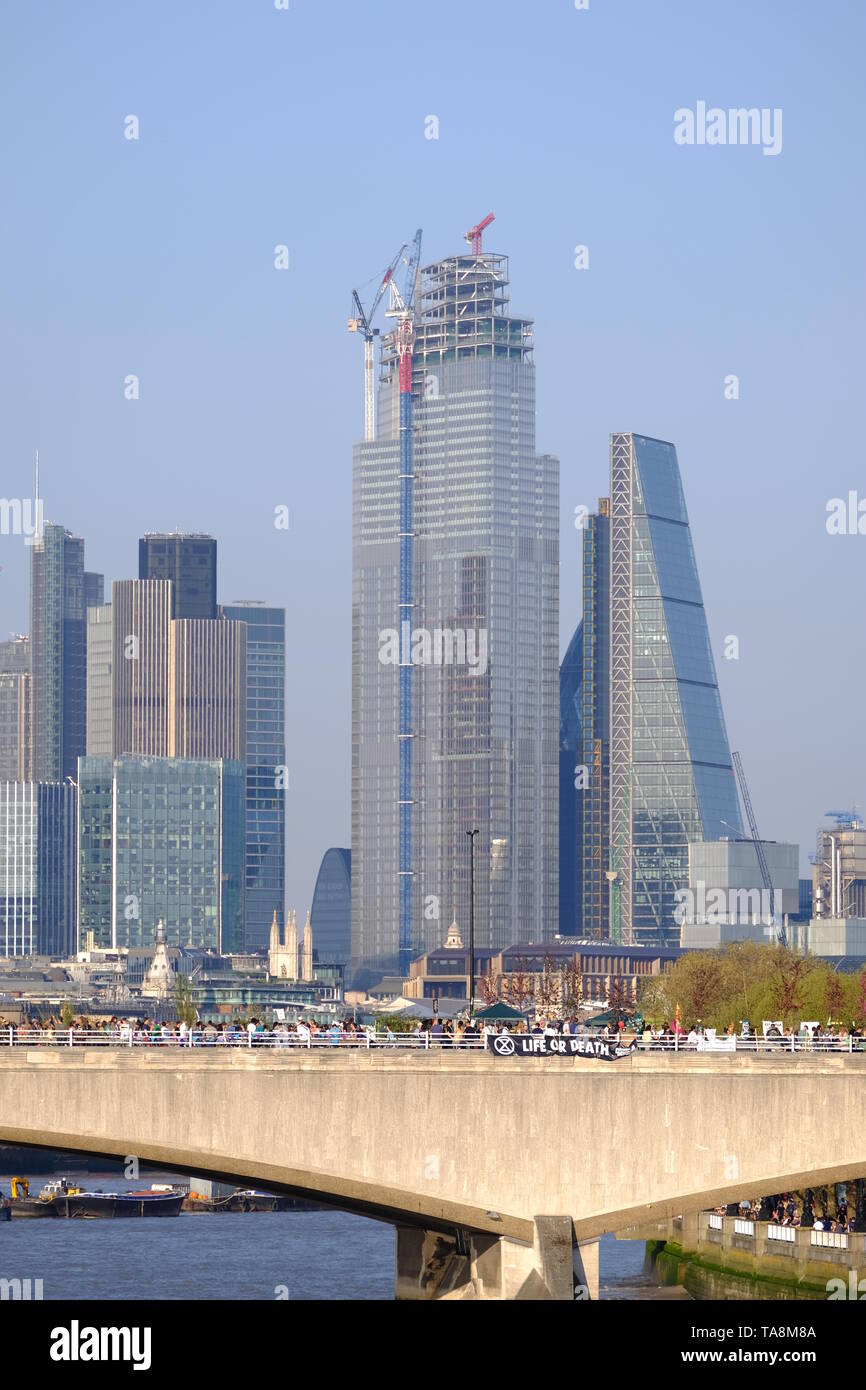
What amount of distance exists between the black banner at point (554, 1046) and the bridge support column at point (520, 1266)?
4.95 m

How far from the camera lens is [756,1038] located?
84500mm

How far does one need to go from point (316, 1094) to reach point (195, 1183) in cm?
8508

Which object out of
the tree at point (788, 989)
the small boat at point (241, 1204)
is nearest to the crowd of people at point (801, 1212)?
the tree at point (788, 989)

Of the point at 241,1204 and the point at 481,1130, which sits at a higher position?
the point at 481,1130

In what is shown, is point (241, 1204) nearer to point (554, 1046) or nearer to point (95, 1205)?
point (95, 1205)

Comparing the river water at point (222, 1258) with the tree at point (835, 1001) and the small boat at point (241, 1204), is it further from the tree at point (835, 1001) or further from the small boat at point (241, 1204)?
the tree at point (835, 1001)

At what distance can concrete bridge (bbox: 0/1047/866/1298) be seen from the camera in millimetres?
74312

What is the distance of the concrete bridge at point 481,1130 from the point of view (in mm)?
74312

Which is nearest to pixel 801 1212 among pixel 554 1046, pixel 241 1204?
pixel 554 1046

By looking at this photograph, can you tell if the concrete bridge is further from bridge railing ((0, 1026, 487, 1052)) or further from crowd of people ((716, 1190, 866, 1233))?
crowd of people ((716, 1190, 866, 1233))

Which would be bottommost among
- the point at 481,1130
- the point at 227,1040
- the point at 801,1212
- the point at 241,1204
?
the point at 241,1204

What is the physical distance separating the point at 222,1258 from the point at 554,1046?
45667mm

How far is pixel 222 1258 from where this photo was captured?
118 m

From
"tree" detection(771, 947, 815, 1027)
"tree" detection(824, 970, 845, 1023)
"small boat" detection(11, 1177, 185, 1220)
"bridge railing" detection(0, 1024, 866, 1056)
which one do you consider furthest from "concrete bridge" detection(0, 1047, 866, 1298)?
"small boat" detection(11, 1177, 185, 1220)
